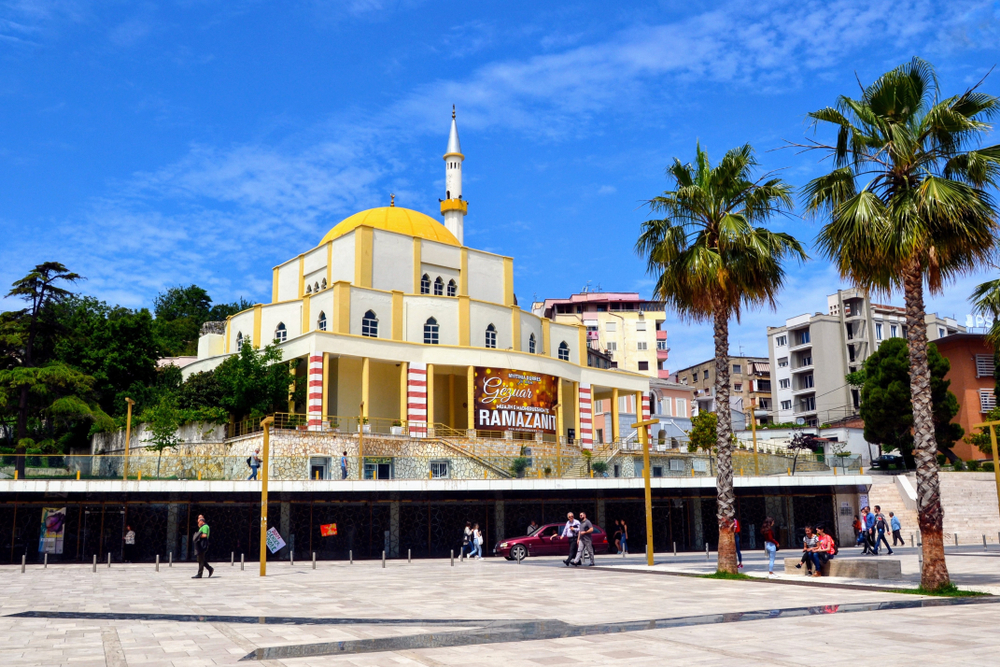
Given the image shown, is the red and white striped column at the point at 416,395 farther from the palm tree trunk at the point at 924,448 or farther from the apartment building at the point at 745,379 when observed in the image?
the apartment building at the point at 745,379

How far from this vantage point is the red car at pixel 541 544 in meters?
31.6

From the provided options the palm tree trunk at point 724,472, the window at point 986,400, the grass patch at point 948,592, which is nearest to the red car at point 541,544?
the palm tree trunk at point 724,472

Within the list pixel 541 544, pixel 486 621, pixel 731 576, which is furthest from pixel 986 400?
pixel 486 621

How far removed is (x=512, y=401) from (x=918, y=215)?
108ft

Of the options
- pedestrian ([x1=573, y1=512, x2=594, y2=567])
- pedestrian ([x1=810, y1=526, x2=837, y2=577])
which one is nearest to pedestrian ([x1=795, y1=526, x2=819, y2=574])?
pedestrian ([x1=810, y1=526, x2=837, y2=577])

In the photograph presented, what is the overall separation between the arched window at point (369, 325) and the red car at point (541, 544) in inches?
787

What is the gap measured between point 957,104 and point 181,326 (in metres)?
79.7

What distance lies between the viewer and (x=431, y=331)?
51.4 meters

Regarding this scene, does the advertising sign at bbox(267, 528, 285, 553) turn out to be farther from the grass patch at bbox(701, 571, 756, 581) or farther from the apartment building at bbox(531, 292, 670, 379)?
the apartment building at bbox(531, 292, 670, 379)

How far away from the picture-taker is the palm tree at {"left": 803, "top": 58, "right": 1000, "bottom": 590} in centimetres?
1692

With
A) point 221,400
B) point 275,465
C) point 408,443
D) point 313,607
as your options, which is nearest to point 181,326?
point 221,400

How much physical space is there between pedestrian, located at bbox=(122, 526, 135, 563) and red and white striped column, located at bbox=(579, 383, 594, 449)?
28.0 metres

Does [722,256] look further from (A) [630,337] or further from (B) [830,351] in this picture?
(A) [630,337]

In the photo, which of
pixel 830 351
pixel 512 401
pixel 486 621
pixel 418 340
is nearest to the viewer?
pixel 486 621
